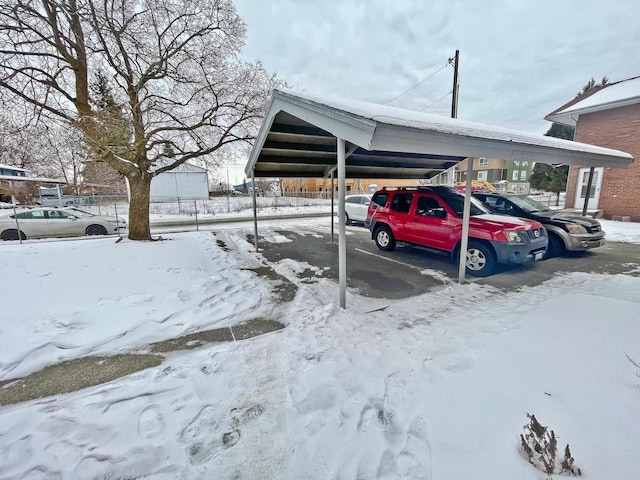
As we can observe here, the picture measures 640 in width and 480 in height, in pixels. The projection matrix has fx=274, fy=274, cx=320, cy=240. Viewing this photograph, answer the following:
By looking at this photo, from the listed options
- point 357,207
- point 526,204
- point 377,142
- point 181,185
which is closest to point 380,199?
point 526,204

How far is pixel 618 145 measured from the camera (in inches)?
470

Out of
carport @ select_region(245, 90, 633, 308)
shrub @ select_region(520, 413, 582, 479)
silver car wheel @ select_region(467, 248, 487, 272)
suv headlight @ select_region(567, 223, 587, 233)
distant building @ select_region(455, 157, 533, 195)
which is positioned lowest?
shrub @ select_region(520, 413, 582, 479)

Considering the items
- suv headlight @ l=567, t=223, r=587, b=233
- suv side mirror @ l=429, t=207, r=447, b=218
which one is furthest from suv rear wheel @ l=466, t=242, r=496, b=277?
suv headlight @ l=567, t=223, r=587, b=233

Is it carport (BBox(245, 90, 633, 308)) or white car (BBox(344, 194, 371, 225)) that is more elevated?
carport (BBox(245, 90, 633, 308))

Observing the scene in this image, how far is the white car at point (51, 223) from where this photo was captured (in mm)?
10422

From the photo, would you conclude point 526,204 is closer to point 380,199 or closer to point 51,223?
point 380,199

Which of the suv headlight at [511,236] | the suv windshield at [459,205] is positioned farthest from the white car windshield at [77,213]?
the suv headlight at [511,236]

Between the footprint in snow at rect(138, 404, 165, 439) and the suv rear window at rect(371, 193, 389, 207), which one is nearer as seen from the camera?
the footprint in snow at rect(138, 404, 165, 439)

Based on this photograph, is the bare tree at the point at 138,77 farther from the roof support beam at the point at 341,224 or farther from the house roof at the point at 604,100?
the house roof at the point at 604,100

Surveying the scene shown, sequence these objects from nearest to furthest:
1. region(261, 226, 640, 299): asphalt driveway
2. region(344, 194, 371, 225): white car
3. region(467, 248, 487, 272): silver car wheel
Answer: region(261, 226, 640, 299): asphalt driveway, region(467, 248, 487, 272): silver car wheel, region(344, 194, 371, 225): white car

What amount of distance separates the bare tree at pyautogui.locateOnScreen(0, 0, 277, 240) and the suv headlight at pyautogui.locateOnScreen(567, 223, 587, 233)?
9.04m

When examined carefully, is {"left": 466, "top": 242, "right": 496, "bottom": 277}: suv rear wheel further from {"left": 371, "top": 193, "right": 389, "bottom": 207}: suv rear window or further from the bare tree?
the bare tree

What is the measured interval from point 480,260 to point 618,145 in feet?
40.9

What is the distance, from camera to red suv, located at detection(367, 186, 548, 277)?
529cm
